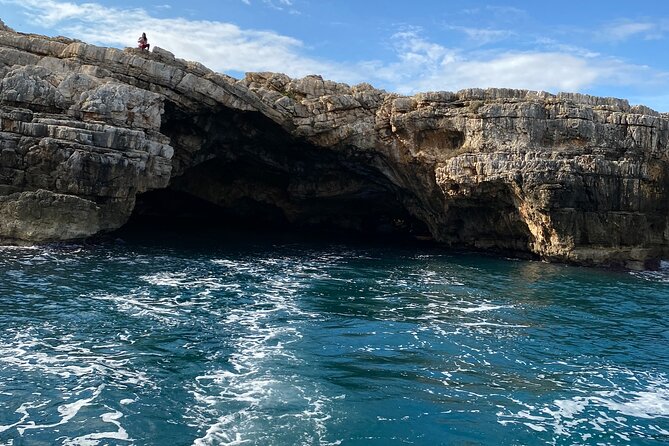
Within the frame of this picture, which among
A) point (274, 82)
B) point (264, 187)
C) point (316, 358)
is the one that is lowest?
point (316, 358)

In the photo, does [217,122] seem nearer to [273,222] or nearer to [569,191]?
[273,222]

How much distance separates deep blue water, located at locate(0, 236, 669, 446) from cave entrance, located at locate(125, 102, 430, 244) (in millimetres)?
13342

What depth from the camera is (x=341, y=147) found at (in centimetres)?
3875

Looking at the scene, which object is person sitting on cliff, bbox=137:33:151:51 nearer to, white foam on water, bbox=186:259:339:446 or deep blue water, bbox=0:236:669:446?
deep blue water, bbox=0:236:669:446

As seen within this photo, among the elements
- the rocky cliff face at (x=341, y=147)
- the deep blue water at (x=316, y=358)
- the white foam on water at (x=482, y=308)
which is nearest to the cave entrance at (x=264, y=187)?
the rocky cliff face at (x=341, y=147)

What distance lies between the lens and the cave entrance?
38.6 metres

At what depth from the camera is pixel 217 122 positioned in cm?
3800

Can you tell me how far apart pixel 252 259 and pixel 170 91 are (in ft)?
38.0

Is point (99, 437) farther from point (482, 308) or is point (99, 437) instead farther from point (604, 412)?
point (482, 308)

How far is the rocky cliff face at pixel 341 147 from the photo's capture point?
2906 cm

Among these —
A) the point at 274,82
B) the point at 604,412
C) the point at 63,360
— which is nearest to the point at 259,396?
the point at 63,360

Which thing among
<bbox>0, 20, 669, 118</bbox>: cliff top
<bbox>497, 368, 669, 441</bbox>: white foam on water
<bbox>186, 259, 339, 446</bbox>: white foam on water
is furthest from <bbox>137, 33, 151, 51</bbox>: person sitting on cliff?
<bbox>497, 368, 669, 441</bbox>: white foam on water

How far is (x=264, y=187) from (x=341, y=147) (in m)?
11.8

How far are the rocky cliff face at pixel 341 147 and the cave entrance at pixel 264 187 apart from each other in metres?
0.19
